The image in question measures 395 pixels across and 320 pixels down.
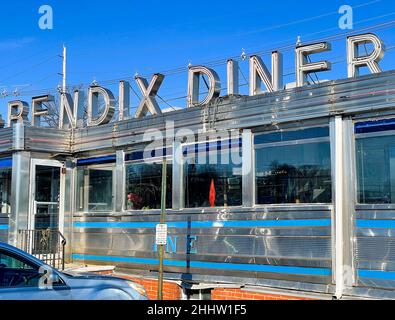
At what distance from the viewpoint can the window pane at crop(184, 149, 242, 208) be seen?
9172 millimetres

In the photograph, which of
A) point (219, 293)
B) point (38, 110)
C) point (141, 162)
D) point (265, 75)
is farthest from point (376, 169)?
point (38, 110)

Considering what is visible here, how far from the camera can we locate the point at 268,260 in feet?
28.0

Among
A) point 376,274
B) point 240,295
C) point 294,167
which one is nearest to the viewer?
point 376,274

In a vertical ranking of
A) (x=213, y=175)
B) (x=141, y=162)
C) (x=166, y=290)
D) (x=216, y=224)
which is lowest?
(x=166, y=290)

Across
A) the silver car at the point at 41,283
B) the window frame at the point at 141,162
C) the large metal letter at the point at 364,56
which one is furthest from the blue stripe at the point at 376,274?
the window frame at the point at 141,162

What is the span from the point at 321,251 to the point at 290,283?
28.0 inches

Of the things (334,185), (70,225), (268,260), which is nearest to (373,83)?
(334,185)

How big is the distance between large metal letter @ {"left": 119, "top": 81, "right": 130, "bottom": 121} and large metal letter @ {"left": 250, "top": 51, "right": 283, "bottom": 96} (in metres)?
2.93

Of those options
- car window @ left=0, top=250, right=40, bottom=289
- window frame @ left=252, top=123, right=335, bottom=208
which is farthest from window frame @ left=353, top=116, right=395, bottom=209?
car window @ left=0, top=250, right=40, bottom=289

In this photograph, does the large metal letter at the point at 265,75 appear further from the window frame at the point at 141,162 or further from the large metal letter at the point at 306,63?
the window frame at the point at 141,162

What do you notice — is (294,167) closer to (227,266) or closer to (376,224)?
(376,224)

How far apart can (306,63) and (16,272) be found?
16.9 feet

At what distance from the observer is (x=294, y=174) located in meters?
8.41

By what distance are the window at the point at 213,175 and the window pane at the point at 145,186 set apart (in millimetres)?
507
